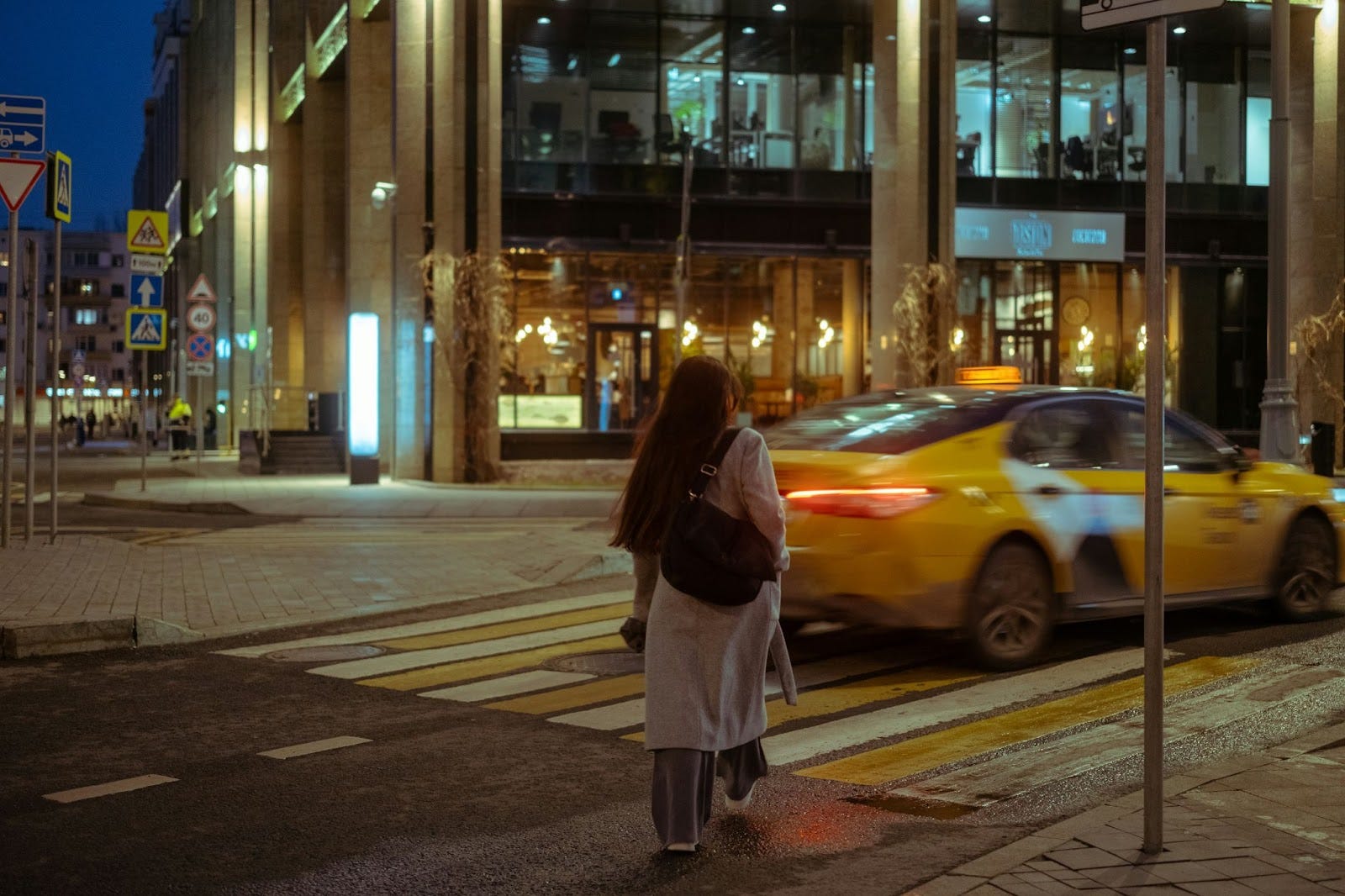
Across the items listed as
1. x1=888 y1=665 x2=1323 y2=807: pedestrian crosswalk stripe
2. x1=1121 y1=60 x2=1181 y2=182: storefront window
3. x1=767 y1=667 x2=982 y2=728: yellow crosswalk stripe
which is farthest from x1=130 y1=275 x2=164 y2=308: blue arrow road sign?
x1=1121 y1=60 x2=1181 y2=182: storefront window

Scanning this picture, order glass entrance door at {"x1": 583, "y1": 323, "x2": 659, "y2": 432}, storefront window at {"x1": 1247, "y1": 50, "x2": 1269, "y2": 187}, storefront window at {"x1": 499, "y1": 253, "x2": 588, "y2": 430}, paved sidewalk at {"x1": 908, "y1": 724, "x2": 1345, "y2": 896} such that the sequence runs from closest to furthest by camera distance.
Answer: paved sidewalk at {"x1": 908, "y1": 724, "x2": 1345, "y2": 896} < storefront window at {"x1": 499, "y1": 253, "x2": 588, "y2": 430} < glass entrance door at {"x1": 583, "y1": 323, "x2": 659, "y2": 432} < storefront window at {"x1": 1247, "y1": 50, "x2": 1269, "y2": 187}

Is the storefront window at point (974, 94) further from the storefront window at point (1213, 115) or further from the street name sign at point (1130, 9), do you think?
the street name sign at point (1130, 9)

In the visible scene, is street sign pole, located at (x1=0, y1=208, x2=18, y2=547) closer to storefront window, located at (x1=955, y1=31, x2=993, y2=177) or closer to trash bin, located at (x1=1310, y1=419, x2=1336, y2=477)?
trash bin, located at (x1=1310, y1=419, x2=1336, y2=477)

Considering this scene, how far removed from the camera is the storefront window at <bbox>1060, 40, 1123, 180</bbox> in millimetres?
38312

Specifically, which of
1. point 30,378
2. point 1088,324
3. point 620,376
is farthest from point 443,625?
point 1088,324

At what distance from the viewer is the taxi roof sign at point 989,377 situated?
10.3 metres

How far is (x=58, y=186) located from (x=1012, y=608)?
11677 mm

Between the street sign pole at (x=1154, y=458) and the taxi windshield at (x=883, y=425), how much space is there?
391cm

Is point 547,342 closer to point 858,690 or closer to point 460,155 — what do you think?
point 460,155

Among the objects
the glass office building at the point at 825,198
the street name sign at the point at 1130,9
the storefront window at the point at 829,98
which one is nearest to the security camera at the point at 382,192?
the glass office building at the point at 825,198

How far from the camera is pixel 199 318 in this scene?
29.7 m

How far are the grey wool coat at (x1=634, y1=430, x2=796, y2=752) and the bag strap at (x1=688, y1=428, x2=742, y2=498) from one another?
0.02m

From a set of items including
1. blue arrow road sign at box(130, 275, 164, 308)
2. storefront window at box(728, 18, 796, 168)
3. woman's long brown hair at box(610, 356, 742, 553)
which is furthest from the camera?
storefront window at box(728, 18, 796, 168)

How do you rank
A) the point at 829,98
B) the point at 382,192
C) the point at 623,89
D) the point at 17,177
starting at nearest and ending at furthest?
the point at 17,177
the point at 382,192
the point at 623,89
the point at 829,98
